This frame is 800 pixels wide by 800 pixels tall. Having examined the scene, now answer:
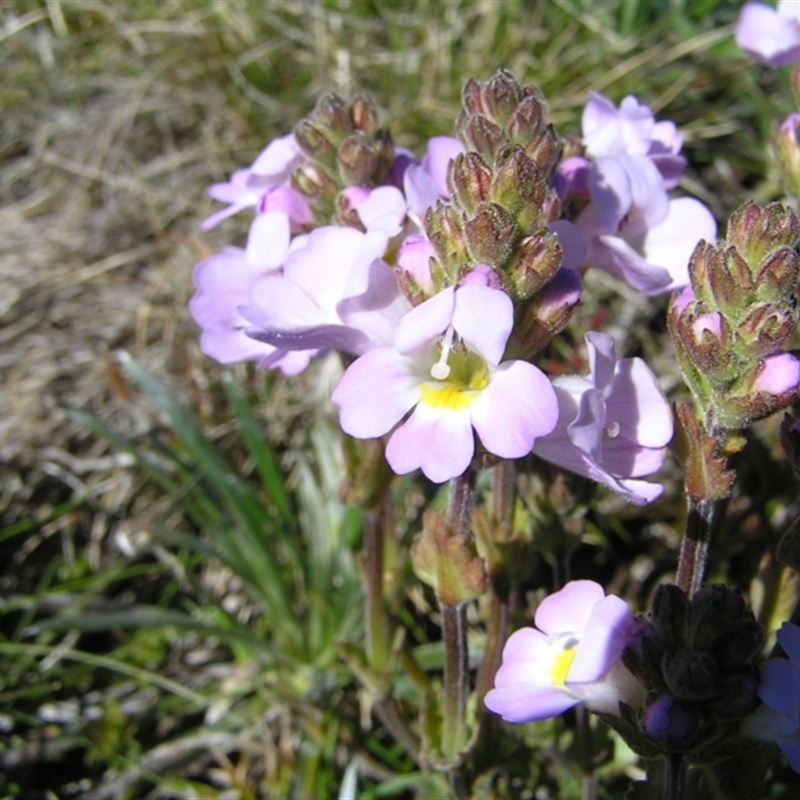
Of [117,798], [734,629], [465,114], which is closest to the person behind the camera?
[734,629]

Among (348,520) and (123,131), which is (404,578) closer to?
(348,520)

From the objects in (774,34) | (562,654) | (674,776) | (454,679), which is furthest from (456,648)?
(774,34)

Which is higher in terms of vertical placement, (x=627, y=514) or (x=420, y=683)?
(x=420, y=683)

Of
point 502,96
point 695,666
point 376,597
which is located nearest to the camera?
point 695,666

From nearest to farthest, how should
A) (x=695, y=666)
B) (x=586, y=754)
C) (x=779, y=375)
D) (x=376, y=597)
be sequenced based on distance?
1. (x=695, y=666)
2. (x=779, y=375)
3. (x=586, y=754)
4. (x=376, y=597)

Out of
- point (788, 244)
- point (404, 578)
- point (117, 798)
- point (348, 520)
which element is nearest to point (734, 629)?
point (788, 244)

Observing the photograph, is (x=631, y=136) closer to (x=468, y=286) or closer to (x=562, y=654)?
(x=468, y=286)

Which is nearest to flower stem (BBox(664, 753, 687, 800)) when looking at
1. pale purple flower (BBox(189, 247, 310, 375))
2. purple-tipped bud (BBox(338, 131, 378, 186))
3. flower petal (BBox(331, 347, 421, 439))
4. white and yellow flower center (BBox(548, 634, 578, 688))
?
white and yellow flower center (BBox(548, 634, 578, 688))
